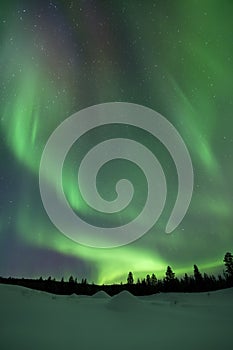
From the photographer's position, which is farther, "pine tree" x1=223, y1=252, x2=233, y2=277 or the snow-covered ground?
"pine tree" x1=223, y1=252, x2=233, y2=277

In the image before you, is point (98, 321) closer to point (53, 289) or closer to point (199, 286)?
point (199, 286)

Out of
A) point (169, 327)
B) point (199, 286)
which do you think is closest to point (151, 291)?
point (199, 286)

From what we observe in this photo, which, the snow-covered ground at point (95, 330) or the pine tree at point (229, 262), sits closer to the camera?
the snow-covered ground at point (95, 330)

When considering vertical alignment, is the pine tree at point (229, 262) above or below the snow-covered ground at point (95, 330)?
above

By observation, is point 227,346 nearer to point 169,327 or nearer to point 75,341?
point 169,327

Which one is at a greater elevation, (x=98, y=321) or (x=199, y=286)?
(x=199, y=286)

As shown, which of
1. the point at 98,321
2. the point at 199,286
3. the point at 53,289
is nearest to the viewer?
the point at 98,321

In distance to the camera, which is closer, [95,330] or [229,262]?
[95,330]

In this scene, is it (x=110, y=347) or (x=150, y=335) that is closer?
(x=110, y=347)

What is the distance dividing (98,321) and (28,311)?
164 inches

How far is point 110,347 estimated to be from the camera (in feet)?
26.6

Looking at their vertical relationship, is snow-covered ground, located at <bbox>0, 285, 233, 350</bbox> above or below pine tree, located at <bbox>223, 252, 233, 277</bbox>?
below

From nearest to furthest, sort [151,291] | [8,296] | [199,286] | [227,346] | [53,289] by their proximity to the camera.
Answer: [227,346] → [8,296] → [199,286] → [151,291] → [53,289]

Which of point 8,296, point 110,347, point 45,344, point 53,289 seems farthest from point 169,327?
point 53,289
